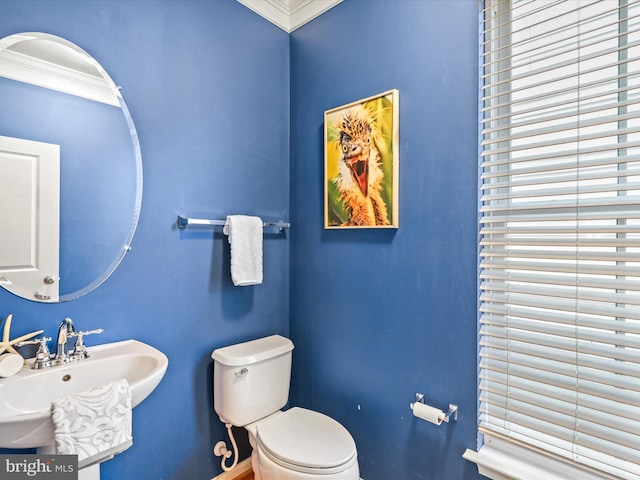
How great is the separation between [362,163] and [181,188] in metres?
0.84

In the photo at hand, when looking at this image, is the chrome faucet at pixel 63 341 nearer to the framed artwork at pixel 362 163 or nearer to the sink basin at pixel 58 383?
the sink basin at pixel 58 383

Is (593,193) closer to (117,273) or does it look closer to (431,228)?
(431,228)

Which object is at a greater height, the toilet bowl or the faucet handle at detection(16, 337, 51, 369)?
the faucet handle at detection(16, 337, 51, 369)

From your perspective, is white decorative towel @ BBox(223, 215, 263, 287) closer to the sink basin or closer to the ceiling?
the sink basin

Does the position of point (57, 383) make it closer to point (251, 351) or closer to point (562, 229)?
point (251, 351)

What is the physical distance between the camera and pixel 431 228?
140cm

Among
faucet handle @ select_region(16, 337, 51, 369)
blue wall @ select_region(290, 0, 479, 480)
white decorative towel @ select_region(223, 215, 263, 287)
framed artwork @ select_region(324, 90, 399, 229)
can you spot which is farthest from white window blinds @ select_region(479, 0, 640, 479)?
faucet handle @ select_region(16, 337, 51, 369)

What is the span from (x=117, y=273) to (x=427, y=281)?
1.26 metres

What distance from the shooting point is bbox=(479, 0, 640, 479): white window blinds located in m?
1.01

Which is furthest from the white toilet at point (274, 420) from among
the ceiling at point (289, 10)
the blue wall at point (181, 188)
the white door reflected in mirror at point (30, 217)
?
the ceiling at point (289, 10)

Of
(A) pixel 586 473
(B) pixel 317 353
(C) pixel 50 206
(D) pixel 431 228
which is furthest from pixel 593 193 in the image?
(C) pixel 50 206

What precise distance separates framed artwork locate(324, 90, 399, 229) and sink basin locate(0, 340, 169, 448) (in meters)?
1.02

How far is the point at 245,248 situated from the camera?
5.46 feet

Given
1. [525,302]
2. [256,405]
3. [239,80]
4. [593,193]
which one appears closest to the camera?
[593,193]
